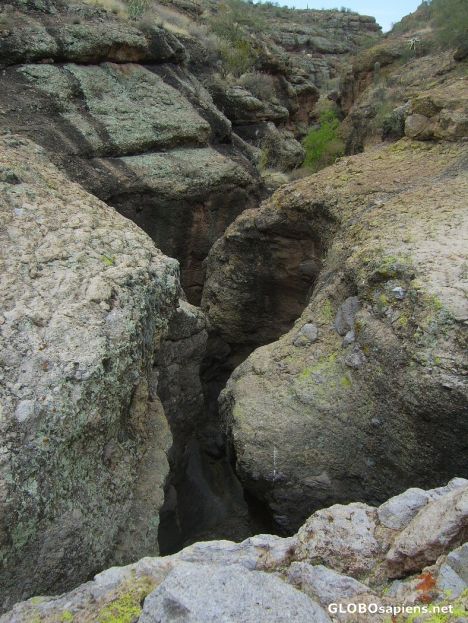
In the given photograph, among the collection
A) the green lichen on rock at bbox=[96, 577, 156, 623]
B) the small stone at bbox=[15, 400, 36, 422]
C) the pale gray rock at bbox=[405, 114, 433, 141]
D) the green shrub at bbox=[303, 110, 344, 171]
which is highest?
the green shrub at bbox=[303, 110, 344, 171]

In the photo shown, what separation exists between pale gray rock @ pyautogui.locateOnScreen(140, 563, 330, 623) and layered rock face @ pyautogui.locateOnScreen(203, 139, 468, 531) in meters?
1.94

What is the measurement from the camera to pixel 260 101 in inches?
539

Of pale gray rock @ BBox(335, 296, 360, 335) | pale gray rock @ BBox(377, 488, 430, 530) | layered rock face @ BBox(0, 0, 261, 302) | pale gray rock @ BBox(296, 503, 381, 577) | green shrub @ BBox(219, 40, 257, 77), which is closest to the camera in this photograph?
pale gray rock @ BBox(296, 503, 381, 577)

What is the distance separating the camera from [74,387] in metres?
3.20

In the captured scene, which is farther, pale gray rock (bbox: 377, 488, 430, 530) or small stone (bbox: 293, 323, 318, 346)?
small stone (bbox: 293, 323, 318, 346)

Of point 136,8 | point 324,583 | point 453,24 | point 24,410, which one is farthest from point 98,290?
point 453,24

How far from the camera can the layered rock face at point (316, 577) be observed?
2281mm

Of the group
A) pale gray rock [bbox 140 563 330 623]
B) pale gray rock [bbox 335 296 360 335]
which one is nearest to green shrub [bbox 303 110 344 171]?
pale gray rock [bbox 335 296 360 335]

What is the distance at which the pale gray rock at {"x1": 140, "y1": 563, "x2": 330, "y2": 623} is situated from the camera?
225 centimetres

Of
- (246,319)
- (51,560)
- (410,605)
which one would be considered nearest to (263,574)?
(410,605)

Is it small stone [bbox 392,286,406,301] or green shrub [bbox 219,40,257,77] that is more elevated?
green shrub [bbox 219,40,257,77]

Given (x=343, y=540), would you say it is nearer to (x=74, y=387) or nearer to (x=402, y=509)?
(x=402, y=509)

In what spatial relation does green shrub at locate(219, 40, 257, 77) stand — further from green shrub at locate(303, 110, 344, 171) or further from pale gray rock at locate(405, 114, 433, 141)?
pale gray rock at locate(405, 114, 433, 141)
